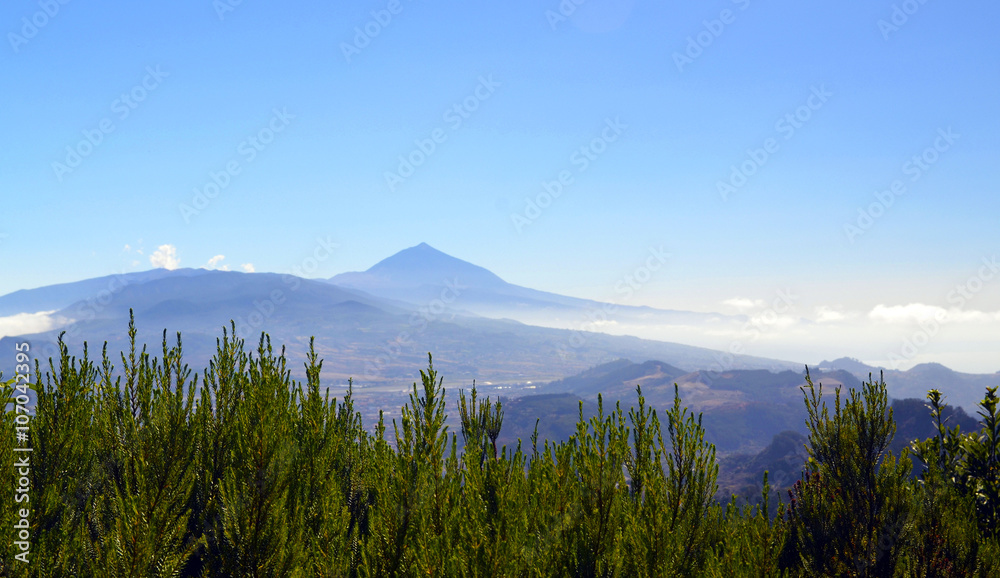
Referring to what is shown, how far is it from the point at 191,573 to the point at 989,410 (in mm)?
12019

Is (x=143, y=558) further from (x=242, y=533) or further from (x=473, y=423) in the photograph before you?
(x=473, y=423)

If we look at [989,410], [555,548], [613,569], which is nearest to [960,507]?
[989,410]

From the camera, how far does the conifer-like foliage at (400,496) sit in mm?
4859

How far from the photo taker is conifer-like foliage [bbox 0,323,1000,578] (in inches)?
191

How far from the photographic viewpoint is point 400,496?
17.5 feet

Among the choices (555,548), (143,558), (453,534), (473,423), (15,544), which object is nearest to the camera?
(143,558)

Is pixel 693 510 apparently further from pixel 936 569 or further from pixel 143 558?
pixel 143 558

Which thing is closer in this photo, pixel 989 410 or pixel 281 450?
pixel 281 450

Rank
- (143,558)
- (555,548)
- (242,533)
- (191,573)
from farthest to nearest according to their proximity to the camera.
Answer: (191,573) → (555,548) → (242,533) → (143,558)

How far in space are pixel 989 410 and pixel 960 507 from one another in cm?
227

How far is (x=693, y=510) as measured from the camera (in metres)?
6.11

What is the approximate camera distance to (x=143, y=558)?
4152 mm

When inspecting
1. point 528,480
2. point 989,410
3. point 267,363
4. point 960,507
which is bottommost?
point 960,507

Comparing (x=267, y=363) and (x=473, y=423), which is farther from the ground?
(x=267, y=363)
